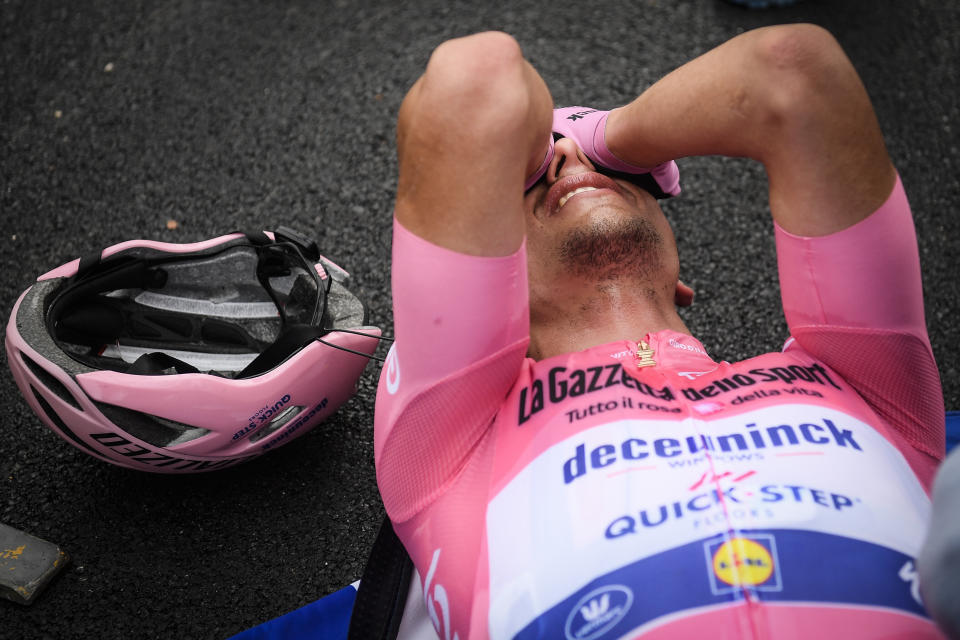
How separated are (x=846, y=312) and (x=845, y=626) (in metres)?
0.33

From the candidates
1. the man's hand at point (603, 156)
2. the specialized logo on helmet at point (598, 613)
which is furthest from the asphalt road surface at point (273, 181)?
the specialized logo on helmet at point (598, 613)

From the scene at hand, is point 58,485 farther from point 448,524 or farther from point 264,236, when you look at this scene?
point 448,524

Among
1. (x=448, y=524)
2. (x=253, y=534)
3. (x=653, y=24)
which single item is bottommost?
(x=253, y=534)

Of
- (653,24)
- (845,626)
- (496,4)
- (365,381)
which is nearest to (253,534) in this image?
(365,381)

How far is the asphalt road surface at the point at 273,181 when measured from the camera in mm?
1148

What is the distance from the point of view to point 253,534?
117 cm

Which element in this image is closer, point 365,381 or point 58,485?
point 58,485

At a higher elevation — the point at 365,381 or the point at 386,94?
the point at 386,94

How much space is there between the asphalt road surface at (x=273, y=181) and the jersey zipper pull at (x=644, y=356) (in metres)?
0.52

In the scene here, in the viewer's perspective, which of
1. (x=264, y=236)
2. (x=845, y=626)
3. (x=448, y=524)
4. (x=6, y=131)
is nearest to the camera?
(x=845, y=626)

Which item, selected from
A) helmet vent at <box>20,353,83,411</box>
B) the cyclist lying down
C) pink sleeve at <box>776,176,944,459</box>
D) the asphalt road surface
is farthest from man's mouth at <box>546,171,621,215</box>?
helmet vent at <box>20,353,83,411</box>

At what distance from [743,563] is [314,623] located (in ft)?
2.23

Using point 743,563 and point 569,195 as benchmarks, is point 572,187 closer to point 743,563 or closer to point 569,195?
point 569,195

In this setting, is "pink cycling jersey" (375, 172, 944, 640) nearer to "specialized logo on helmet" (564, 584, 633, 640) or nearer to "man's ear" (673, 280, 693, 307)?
"specialized logo on helmet" (564, 584, 633, 640)
